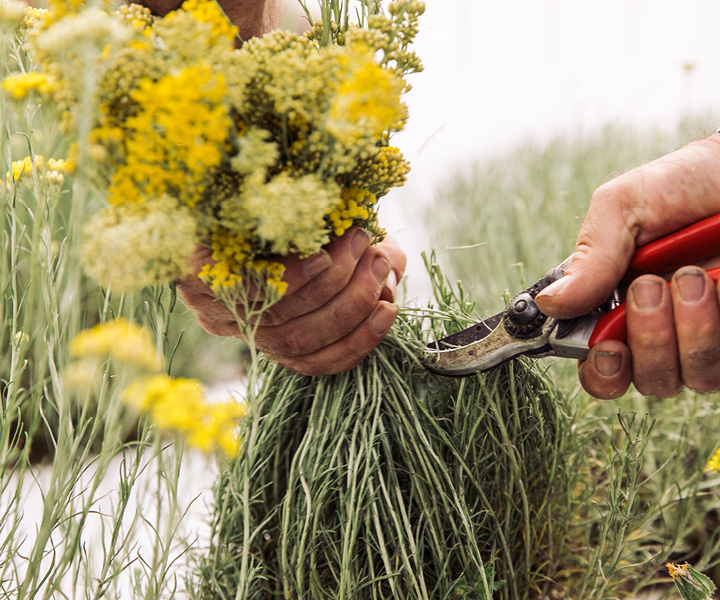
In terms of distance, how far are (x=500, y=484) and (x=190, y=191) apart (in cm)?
61

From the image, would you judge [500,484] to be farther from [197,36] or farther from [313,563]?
[197,36]

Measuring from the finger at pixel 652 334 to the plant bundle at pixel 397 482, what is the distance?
0.45 feet

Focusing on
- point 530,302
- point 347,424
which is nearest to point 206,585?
point 347,424

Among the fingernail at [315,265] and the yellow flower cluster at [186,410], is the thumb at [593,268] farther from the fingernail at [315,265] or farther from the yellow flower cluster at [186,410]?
the yellow flower cluster at [186,410]

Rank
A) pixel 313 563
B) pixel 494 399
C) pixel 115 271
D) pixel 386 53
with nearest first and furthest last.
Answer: pixel 115 271 < pixel 386 53 < pixel 313 563 < pixel 494 399

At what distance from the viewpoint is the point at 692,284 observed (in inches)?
28.6

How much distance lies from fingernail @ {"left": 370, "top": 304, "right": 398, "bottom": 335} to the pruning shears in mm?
79

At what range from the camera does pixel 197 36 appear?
416 mm

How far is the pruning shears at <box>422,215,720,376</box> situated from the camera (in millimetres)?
757

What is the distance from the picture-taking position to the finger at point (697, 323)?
726 mm

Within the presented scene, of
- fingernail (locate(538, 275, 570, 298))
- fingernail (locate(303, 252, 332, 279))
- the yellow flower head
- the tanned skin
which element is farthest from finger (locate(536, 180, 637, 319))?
the tanned skin

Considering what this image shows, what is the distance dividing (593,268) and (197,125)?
538mm

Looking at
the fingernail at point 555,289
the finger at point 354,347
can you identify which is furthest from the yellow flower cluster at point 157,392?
the fingernail at point 555,289

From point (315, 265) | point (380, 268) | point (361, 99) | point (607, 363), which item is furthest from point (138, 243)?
point (607, 363)
